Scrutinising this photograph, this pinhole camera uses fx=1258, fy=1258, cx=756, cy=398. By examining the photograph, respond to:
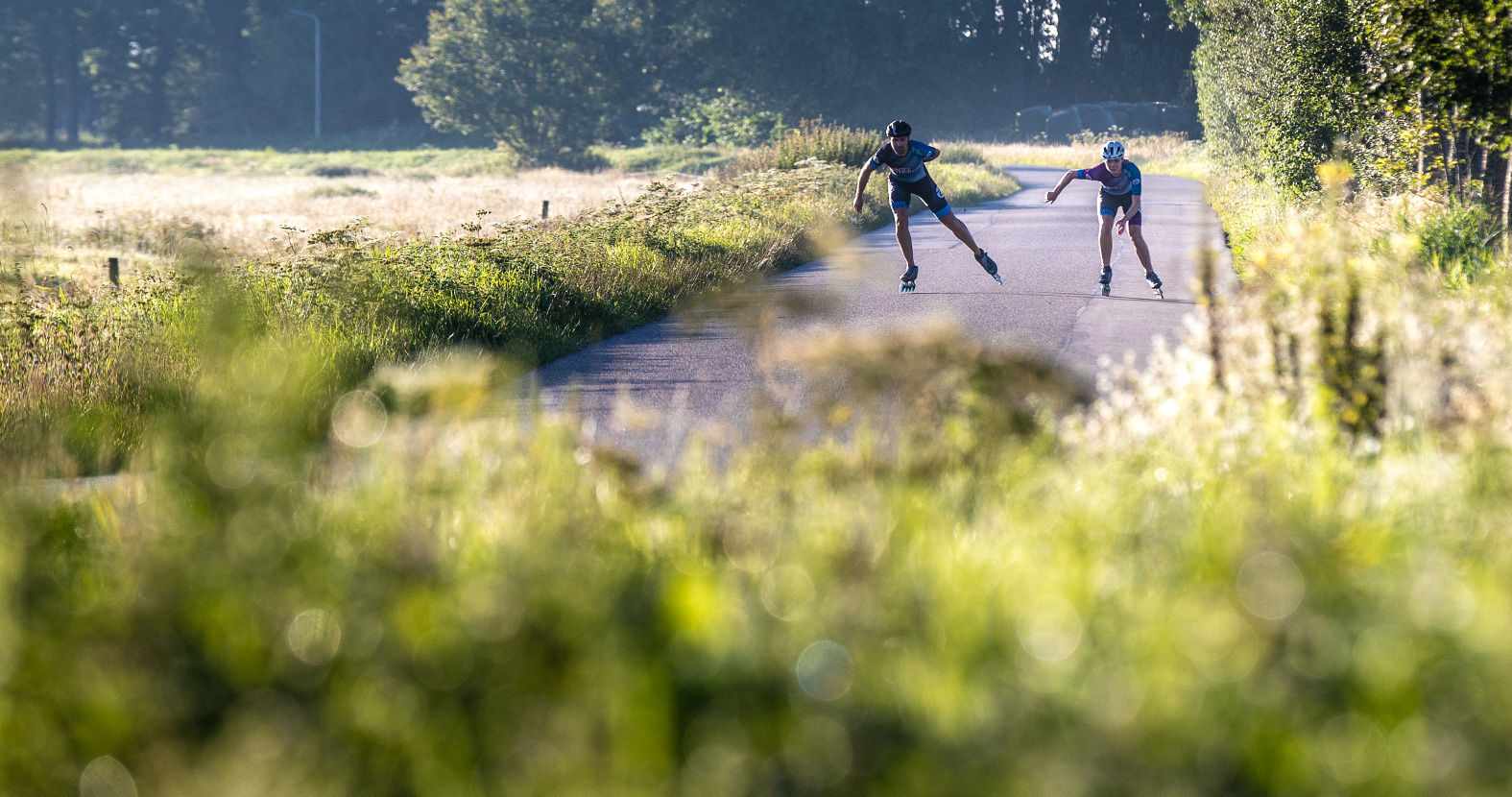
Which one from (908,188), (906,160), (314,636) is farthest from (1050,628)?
(908,188)

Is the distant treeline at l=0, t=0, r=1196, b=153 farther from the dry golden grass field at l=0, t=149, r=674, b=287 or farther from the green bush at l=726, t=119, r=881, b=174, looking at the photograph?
the green bush at l=726, t=119, r=881, b=174

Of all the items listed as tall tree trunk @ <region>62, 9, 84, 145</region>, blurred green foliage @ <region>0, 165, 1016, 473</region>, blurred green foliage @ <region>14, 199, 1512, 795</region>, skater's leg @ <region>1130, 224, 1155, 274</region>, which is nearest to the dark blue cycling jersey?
skater's leg @ <region>1130, 224, 1155, 274</region>

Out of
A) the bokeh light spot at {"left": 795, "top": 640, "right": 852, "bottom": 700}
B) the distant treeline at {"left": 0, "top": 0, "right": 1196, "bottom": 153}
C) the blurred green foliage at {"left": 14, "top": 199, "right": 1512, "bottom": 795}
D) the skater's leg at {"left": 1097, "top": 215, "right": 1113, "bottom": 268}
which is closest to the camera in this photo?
the blurred green foliage at {"left": 14, "top": 199, "right": 1512, "bottom": 795}

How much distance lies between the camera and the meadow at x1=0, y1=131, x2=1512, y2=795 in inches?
90.7

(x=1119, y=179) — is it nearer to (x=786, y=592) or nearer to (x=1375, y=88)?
(x=1375, y=88)

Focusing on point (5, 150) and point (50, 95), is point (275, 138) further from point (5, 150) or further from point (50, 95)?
point (5, 150)

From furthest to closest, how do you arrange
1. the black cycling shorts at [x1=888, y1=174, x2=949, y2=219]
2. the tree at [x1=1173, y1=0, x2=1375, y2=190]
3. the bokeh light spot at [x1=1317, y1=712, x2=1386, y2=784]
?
the tree at [x1=1173, y1=0, x2=1375, y2=190] < the black cycling shorts at [x1=888, y1=174, x2=949, y2=219] < the bokeh light spot at [x1=1317, y1=712, x2=1386, y2=784]

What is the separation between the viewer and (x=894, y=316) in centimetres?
1171

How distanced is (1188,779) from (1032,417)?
314 cm

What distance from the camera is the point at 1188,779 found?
2229 mm

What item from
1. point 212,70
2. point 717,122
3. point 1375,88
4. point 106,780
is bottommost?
point 106,780

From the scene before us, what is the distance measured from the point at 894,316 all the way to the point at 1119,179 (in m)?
3.25

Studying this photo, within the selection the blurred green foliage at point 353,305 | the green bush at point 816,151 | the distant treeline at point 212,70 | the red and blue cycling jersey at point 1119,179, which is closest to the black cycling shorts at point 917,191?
the red and blue cycling jersey at point 1119,179

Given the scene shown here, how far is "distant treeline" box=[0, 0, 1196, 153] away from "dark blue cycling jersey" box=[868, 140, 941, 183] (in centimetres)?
4859
